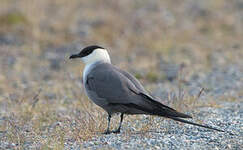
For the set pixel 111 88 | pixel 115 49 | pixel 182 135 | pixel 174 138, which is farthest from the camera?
pixel 115 49

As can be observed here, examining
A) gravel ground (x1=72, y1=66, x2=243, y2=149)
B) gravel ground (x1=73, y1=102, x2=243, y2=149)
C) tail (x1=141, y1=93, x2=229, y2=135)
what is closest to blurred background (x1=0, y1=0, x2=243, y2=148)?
gravel ground (x1=72, y1=66, x2=243, y2=149)

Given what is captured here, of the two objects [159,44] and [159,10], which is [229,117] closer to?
[159,44]

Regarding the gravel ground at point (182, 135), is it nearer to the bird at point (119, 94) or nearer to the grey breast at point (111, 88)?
the bird at point (119, 94)

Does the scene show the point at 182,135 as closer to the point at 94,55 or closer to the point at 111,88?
the point at 111,88

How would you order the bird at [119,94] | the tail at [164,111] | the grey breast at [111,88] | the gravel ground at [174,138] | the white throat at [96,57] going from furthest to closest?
1. the white throat at [96,57]
2. the grey breast at [111,88]
3. the bird at [119,94]
4. the tail at [164,111]
5. the gravel ground at [174,138]

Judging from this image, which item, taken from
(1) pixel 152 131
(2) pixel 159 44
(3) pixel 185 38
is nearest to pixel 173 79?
(2) pixel 159 44

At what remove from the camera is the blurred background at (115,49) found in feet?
30.5

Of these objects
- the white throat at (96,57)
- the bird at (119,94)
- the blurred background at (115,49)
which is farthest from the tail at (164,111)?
the blurred background at (115,49)

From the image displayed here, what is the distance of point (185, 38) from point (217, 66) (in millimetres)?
2591

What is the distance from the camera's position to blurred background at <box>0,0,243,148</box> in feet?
30.5

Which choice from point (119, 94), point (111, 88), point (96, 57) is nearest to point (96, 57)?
point (96, 57)

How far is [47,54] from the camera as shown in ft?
42.4

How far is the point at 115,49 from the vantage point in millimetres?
13453

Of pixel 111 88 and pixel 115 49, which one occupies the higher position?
pixel 115 49
